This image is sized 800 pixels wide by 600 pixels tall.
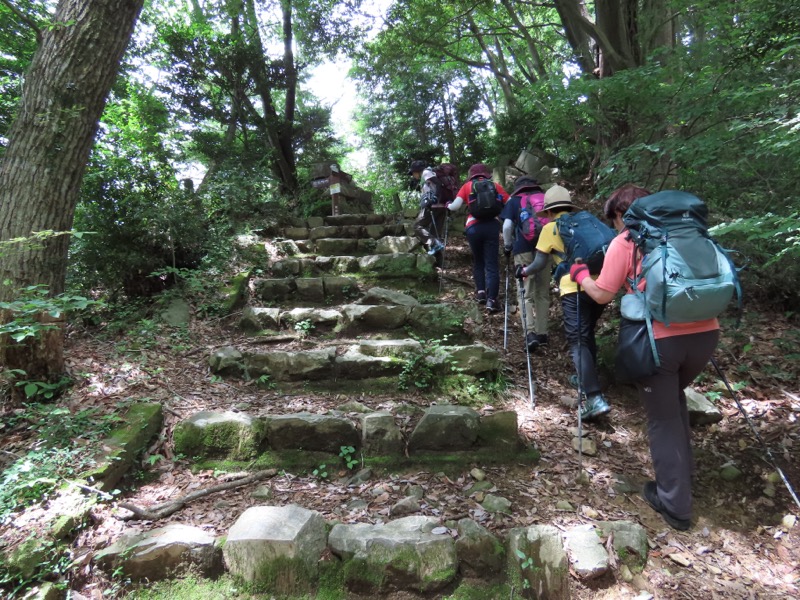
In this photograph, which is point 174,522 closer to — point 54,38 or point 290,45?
point 54,38

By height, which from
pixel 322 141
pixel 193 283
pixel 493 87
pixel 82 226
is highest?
pixel 493 87

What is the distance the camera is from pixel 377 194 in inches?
599

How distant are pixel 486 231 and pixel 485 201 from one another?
42 centimetres

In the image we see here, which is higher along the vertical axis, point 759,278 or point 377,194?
point 377,194

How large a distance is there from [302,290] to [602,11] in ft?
21.9

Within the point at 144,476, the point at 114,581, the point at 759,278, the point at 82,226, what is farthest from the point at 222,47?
the point at 759,278

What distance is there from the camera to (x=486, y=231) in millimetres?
5566

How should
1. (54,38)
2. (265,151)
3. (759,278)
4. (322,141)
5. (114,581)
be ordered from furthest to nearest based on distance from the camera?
(322,141) → (265,151) → (759,278) → (54,38) → (114,581)

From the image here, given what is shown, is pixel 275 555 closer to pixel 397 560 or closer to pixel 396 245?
pixel 397 560

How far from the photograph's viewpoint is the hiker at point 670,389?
7.67ft

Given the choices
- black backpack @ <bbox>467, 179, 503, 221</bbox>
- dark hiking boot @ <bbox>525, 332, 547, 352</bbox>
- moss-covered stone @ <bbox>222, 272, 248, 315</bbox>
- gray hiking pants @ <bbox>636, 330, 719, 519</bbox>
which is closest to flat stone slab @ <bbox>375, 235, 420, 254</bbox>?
black backpack @ <bbox>467, 179, 503, 221</bbox>

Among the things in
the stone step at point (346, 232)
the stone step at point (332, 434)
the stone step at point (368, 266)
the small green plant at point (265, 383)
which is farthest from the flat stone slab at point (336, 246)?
the stone step at point (332, 434)

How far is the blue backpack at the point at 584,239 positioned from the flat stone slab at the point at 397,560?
2490mm

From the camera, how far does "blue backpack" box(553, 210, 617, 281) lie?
337cm
